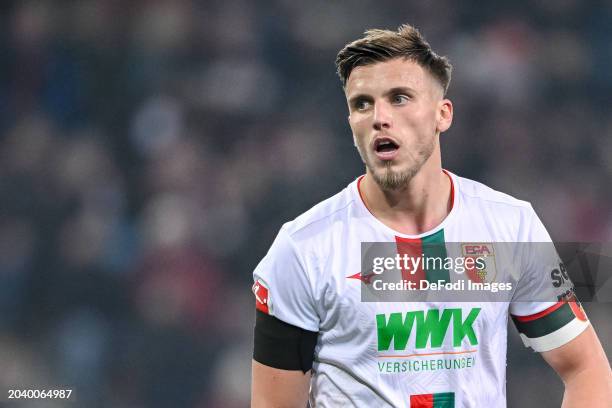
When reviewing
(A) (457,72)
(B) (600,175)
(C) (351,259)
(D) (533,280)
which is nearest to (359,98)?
(C) (351,259)

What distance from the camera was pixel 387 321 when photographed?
2158mm

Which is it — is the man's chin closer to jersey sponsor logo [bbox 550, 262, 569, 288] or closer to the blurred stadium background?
jersey sponsor logo [bbox 550, 262, 569, 288]

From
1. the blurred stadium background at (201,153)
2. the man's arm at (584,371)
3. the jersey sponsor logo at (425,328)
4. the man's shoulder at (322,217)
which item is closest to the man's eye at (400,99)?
the man's shoulder at (322,217)

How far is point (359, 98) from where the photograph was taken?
7.42 feet

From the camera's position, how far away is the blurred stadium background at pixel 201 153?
3863mm

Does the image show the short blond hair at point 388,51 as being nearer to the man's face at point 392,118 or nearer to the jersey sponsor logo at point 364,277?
the man's face at point 392,118

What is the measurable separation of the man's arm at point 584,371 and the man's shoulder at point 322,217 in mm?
760

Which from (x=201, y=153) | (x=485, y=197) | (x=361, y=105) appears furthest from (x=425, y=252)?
(x=201, y=153)

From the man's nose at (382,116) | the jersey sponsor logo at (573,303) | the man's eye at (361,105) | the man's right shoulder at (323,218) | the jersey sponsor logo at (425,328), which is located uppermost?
the man's eye at (361,105)

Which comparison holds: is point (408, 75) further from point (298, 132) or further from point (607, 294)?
point (607, 294)

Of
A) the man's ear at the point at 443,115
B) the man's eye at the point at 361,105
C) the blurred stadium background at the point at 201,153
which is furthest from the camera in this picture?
the blurred stadium background at the point at 201,153

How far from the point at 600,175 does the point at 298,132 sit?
5.42ft

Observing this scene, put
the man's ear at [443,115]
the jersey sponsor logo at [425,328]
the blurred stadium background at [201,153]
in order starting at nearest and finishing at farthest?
the jersey sponsor logo at [425,328] < the man's ear at [443,115] < the blurred stadium background at [201,153]

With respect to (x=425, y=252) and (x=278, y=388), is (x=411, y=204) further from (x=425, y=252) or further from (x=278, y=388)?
(x=278, y=388)
